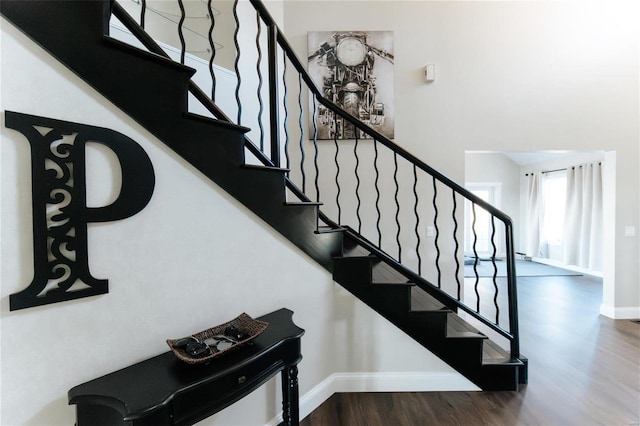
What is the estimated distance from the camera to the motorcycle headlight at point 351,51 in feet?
11.0

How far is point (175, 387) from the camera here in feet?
3.25

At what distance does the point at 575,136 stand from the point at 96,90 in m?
4.58

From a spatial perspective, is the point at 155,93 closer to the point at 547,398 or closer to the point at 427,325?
the point at 427,325

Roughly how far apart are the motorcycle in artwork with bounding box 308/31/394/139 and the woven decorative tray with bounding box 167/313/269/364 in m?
2.47

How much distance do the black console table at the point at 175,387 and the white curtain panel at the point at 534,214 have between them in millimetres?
7972

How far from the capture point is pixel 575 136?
3416 mm

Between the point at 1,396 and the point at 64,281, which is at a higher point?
the point at 64,281

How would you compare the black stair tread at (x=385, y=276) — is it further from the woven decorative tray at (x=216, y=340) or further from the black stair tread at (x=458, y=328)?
the woven decorative tray at (x=216, y=340)

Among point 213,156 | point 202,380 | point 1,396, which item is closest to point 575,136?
point 213,156

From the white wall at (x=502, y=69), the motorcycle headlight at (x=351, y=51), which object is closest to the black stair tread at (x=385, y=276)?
the white wall at (x=502, y=69)

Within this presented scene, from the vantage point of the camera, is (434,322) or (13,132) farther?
(434,322)

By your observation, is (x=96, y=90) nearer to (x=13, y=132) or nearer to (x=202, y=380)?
(x=13, y=132)

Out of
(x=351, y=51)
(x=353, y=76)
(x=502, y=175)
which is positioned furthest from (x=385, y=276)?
(x=502, y=175)

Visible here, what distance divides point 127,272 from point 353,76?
3.14 metres
